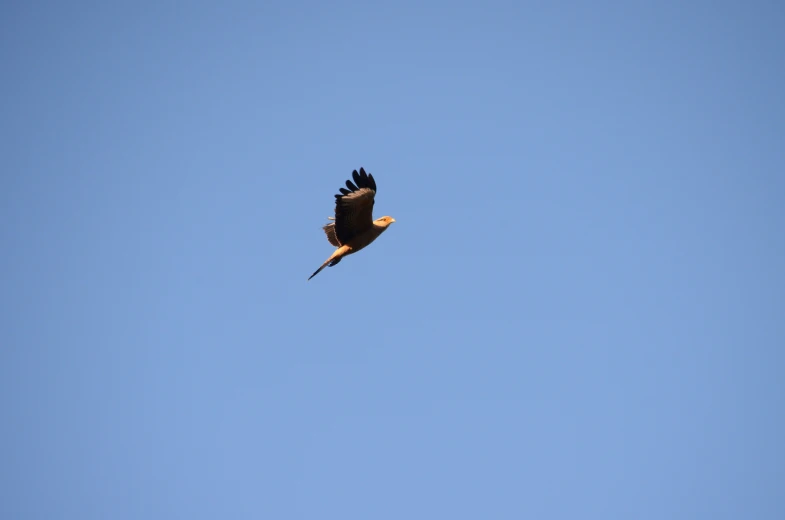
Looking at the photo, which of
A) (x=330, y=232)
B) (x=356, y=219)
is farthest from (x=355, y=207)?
(x=330, y=232)

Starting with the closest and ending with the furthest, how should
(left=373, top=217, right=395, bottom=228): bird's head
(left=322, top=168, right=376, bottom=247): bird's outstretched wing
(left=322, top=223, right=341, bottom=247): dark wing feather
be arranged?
1. (left=322, top=168, right=376, bottom=247): bird's outstretched wing
2. (left=373, top=217, right=395, bottom=228): bird's head
3. (left=322, top=223, right=341, bottom=247): dark wing feather

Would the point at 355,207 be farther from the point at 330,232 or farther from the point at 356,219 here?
the point at 330,232

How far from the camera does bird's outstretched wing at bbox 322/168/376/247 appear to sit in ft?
67.6

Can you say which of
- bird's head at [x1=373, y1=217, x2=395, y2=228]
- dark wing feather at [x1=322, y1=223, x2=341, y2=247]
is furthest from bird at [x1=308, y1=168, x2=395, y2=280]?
dark wing feather at [x1=322, y1=223, x2=341, y2=247]

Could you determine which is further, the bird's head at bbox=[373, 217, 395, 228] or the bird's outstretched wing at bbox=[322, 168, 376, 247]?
the bird's head at bbox=[373, 217, 395, 228]

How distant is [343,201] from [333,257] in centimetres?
190

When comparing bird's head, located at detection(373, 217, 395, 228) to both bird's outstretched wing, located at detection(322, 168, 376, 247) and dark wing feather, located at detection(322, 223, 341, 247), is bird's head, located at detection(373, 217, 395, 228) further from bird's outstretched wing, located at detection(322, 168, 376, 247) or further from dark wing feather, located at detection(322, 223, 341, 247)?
dark wing feather, located at detection(322, 223, 341, 247)

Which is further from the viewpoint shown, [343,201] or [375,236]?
[375,236]

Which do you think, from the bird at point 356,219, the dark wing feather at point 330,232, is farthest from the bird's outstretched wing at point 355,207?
the dark wing feather at point 330,232

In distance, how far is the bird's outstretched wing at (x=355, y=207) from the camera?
67.6 ft

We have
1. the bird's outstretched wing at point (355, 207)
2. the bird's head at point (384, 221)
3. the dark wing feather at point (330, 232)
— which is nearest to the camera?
the bird's outstretched wing at point (355, 207)

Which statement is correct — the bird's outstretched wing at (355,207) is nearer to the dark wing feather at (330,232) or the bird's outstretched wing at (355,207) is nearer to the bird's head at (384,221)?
the bird's head at (384,221)

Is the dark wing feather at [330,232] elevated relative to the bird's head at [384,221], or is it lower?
elevated

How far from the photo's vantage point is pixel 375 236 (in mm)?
22312
